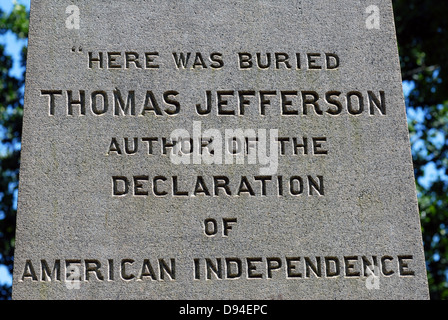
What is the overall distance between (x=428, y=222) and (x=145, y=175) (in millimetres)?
11889

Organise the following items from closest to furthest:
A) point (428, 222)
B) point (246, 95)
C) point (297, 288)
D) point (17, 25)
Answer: point (297, 288)
point (246, 95)
point (428, 222)
point (17, 25)

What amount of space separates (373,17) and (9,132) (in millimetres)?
16115

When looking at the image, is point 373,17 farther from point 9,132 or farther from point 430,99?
point 9,132

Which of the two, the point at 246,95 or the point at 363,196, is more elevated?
the point at 246,95

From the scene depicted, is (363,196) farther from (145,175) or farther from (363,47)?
(145,175)

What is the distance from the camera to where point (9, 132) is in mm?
19672

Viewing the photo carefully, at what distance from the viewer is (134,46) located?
502 centimetres

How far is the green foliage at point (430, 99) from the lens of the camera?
14.5m

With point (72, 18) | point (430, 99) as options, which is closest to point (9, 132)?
point (430, 99)

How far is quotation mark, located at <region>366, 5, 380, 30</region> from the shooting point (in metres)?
5.15

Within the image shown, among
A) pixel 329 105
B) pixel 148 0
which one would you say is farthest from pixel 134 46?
pixel 329 105

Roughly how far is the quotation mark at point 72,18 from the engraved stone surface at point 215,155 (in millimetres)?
18

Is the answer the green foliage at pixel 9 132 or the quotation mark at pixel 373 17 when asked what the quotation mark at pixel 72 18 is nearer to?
the quotation mark at pixel 373 17

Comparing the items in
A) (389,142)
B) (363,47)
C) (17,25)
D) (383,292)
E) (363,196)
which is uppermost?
(17,25)
